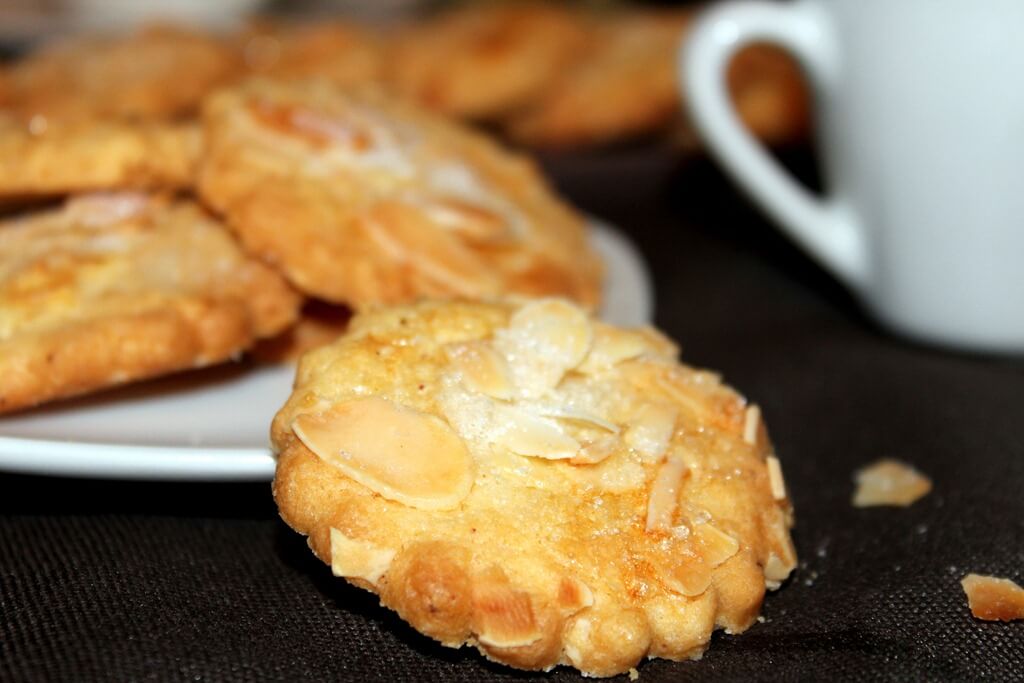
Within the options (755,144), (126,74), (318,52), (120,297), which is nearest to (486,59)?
(318,52)

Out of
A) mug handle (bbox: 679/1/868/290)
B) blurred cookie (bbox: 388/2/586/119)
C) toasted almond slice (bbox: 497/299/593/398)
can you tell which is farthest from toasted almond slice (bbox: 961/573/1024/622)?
blurred cookie (bbox: 388/2/586/119)

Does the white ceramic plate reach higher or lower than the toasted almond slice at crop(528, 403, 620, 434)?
lower

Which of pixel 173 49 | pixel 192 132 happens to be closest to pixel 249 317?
pixel 192 132

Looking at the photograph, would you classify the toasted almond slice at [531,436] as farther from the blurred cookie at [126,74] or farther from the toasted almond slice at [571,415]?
the blurred cookie at [126,74]

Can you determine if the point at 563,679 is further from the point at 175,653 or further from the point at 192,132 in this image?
the point at 192,132

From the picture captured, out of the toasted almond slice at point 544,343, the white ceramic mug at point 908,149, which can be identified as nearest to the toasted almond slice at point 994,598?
the toasted almond slice at point 544,343

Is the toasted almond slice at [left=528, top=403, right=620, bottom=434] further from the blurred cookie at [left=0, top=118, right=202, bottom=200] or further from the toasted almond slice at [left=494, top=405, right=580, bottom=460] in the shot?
the blurred cookie at [left=0, top=118, right=202, bottom=200]

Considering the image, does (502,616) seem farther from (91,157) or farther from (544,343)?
(91,157)
